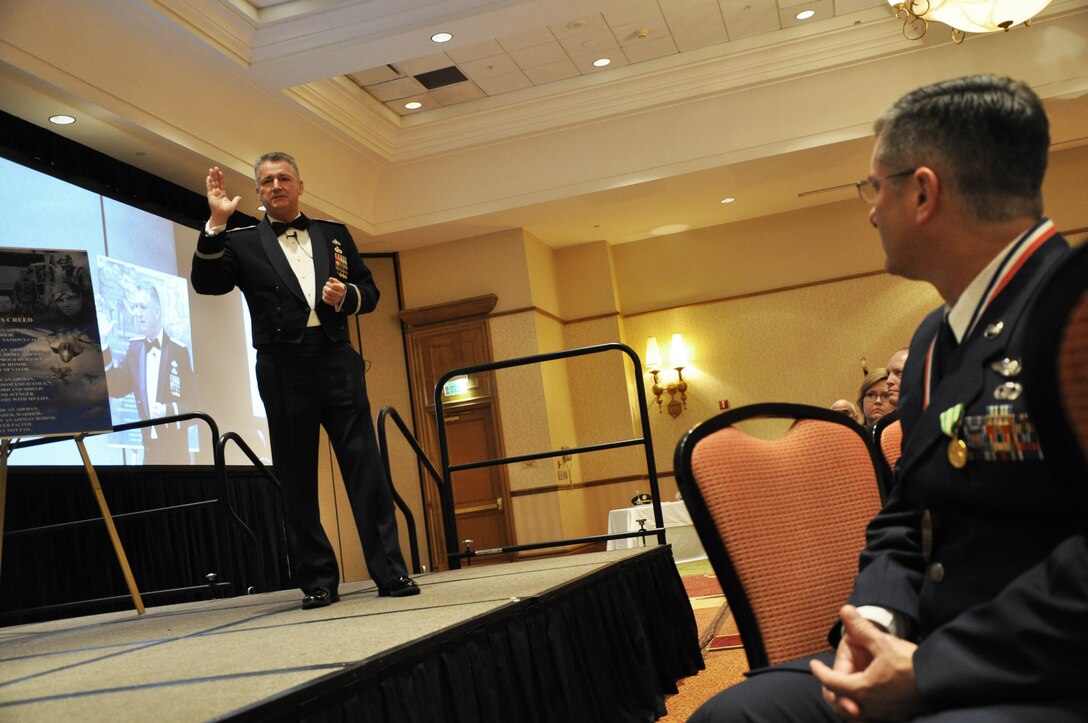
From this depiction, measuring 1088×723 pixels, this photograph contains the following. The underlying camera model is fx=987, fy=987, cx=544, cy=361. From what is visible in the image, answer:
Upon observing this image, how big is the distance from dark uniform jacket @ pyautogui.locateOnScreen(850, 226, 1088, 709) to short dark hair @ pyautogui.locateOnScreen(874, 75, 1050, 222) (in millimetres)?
75

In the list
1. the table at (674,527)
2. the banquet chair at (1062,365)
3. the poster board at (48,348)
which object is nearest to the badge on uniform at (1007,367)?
the banquet chair at (1062,365)

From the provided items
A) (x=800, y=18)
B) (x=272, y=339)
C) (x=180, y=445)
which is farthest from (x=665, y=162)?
(x=272, y=339)

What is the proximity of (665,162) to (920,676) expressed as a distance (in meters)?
7.54

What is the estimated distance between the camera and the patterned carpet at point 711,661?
117 inches

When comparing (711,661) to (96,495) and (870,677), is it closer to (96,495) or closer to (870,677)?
(96,495)

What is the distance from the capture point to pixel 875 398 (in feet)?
12.4

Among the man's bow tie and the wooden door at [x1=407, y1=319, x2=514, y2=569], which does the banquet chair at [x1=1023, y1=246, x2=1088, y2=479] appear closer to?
the man's bow tie

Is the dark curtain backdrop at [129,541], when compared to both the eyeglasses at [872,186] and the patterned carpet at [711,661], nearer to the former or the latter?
the patterned carpet at [711,661]

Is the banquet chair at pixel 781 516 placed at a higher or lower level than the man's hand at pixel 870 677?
higher

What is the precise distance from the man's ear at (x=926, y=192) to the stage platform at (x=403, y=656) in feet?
3.54

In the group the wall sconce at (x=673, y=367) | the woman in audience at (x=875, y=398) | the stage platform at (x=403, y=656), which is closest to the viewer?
the stage platform at (x=403, y=656)

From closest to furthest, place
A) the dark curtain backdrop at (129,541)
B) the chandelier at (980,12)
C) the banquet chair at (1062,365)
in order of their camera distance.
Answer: the banquet chair at (1062,365)
the chandelier at (980,12)
the dark curtain backdrop at (129,541)

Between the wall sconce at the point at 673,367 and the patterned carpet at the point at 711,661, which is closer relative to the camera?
the patterned carpet at the point at 711,661

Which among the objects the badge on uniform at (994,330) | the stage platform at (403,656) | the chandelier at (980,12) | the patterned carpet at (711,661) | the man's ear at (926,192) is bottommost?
the patterned carpet at (711,661)
